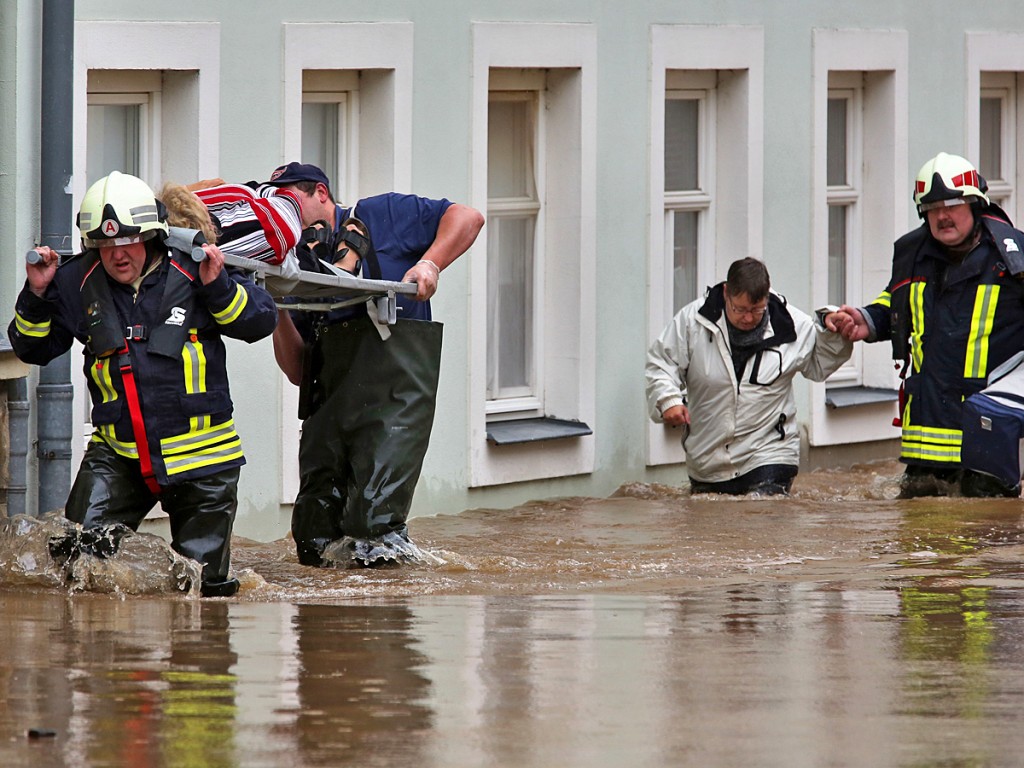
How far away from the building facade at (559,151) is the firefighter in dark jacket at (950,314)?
1.86 metres

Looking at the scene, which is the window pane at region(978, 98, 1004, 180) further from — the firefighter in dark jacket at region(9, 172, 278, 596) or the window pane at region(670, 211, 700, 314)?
the firefighter in dark jacket at region(9, 172, 278, 596)

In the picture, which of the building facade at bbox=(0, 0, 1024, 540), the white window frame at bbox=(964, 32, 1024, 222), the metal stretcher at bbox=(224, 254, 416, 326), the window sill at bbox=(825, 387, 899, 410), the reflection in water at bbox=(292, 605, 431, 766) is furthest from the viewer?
the white window frame at bbox=(964, 32, 1024, 222)

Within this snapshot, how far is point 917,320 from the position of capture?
40.4ft

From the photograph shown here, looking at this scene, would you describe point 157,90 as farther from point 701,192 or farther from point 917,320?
point 701,192

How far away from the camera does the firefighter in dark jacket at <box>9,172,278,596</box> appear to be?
7.75 meters

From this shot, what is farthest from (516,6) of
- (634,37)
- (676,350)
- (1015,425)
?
(1015,425)

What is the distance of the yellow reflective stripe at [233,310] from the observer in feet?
25.8

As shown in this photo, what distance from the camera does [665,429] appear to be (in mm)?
13820

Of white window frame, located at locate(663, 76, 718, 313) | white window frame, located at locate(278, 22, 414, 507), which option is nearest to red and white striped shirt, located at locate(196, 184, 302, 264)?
white window frame, located at locate(278, 22, 414, 507)

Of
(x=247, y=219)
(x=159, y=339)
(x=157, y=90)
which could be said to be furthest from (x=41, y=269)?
(x=157, y=90)

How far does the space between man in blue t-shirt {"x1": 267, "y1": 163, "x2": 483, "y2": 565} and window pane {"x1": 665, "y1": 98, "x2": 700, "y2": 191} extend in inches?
192

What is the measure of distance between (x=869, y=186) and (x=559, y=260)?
11.0 feet

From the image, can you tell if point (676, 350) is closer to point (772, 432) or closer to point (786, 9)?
point (772, 432)

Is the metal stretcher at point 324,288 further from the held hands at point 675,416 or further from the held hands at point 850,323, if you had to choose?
the held hands at point 850,323
